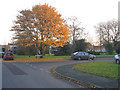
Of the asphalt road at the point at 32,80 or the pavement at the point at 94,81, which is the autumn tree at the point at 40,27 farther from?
the pavement at the point at 94,81

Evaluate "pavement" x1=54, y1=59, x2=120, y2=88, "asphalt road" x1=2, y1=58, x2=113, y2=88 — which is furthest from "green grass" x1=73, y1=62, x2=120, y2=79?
"asphalt road" x1=2, y1=58, x2=113, y2=88

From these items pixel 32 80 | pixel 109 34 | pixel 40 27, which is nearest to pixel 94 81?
pixel 32 80

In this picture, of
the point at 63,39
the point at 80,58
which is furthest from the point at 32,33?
the point at 80,58

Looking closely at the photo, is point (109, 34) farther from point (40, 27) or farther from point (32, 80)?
point (32, 80)

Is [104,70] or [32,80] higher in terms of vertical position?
[104,70]

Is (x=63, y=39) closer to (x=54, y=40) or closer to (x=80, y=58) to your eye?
(x=54, y=40)

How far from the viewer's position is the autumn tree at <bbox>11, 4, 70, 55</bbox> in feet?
79.7

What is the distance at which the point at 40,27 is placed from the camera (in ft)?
79.0

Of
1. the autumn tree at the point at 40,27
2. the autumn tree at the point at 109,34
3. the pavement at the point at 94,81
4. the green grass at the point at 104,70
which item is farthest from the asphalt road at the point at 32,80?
the autumn tree at the point at 109,34

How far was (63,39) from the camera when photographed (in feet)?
84.5

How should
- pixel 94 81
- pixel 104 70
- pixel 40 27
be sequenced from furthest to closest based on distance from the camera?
pixel 40 27 < pixel 104 70 < pixel 94 81

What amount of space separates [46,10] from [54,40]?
5.46 metres

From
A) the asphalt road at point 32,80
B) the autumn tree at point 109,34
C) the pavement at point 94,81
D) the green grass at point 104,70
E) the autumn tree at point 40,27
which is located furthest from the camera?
the autumn tree at point 109,34

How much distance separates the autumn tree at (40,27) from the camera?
79.7ft
